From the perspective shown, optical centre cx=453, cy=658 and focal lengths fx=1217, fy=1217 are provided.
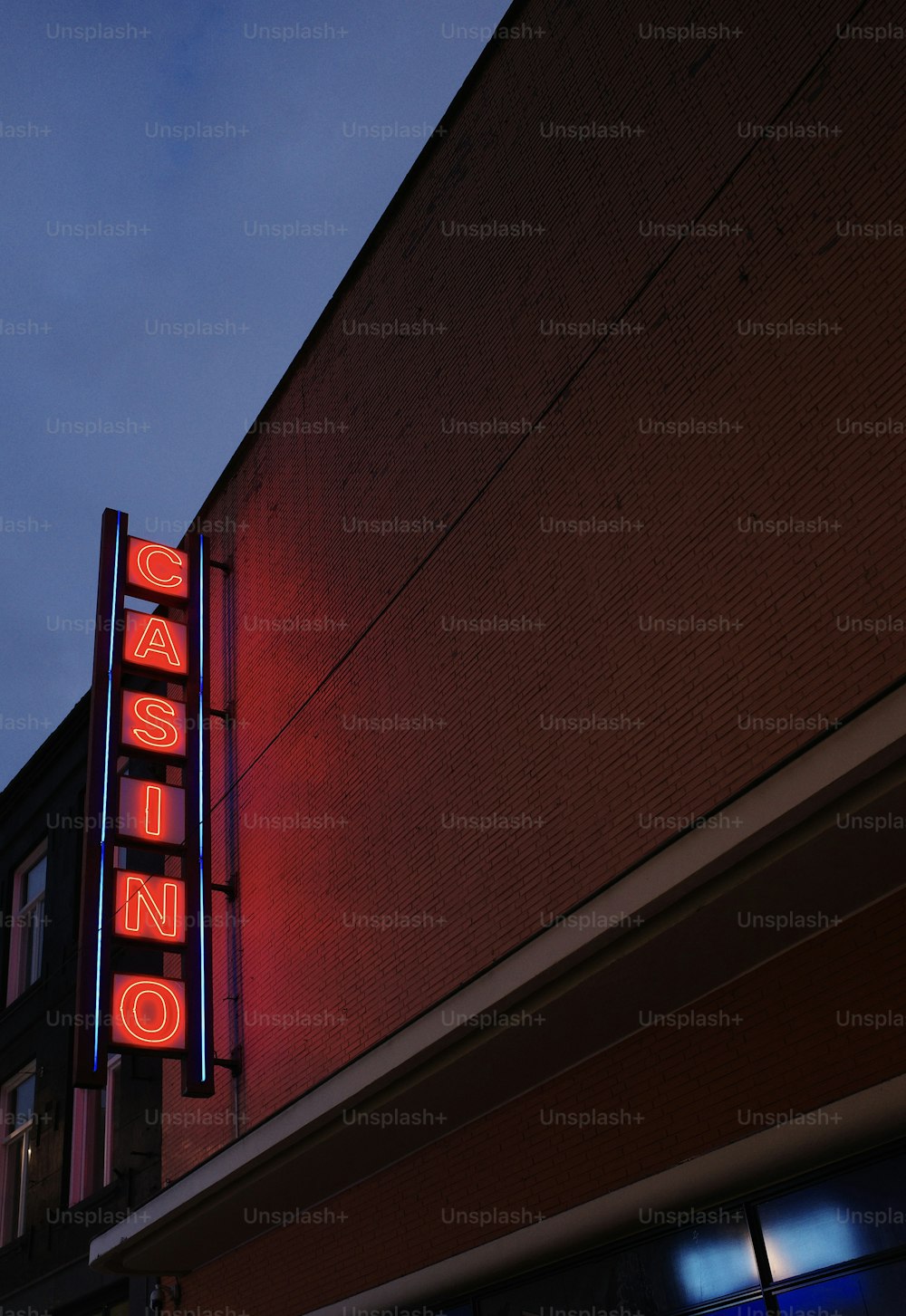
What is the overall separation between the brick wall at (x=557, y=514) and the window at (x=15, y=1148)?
5201 millimetres

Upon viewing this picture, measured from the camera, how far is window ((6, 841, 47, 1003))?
2036 centimetres

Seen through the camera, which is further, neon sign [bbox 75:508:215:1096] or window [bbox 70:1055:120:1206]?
window [bbox 70:1055:120:1206]

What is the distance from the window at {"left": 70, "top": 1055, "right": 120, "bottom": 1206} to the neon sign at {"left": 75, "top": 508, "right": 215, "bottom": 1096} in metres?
1.85

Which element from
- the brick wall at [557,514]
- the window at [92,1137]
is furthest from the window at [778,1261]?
the window at [92,1137]

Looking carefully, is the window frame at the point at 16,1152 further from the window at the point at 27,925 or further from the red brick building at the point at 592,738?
the red brick building at the point at 592,738

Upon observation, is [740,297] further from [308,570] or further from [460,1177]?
[460,1177]

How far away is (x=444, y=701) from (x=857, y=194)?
5.84m

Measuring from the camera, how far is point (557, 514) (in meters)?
11.3

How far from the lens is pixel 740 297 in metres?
9.91

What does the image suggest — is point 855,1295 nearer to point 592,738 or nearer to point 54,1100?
point 592,738

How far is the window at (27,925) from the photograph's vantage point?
2036 cm

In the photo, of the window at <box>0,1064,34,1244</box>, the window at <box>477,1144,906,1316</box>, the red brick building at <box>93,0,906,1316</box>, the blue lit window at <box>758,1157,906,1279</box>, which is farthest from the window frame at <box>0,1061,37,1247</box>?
the blue lit window at <box>758,1157,906,1279</box>

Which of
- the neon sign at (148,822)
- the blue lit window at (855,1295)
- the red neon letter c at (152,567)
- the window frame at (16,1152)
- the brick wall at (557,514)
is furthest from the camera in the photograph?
the window frame at (16,1152)

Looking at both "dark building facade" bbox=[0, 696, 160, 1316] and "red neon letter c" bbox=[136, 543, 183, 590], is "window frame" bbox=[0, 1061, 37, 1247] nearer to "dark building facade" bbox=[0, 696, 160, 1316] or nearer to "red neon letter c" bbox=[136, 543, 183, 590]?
"dark building facade" bbox=[0, 696, 160, 1316]
